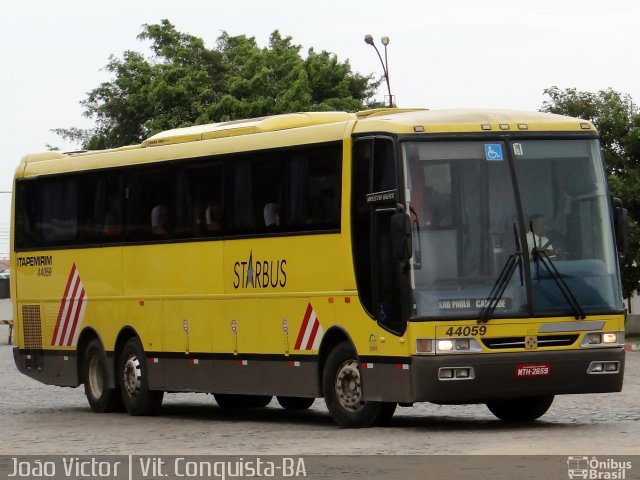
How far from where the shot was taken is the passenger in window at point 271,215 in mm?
19770

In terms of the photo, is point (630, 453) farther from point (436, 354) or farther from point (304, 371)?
point (304, 371)

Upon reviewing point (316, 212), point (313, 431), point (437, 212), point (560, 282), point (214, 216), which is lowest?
point (313, 431)

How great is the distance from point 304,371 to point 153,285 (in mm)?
3776

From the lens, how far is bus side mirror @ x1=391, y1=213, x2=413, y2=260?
17.2 m

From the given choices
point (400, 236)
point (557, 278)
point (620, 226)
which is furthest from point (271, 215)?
point (620, 226)

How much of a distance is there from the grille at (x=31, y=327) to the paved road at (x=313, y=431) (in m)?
0.94

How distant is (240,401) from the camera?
78.5 ft

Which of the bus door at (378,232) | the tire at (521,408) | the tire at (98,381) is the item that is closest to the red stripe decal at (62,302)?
the tire at (98,381)

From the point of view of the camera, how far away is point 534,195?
17828mm

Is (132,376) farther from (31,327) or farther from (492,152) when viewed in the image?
(492,152)

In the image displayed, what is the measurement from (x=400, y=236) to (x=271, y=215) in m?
3.07

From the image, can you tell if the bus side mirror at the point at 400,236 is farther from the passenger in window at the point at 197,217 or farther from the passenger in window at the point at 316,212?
the passenger in window at the point at 197,217

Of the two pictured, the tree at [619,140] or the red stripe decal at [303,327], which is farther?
the tree at [619,140]

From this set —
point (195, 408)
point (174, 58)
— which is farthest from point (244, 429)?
point (174, 58)
